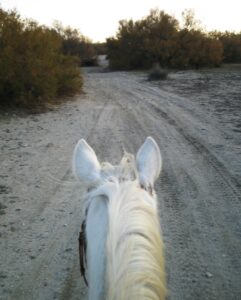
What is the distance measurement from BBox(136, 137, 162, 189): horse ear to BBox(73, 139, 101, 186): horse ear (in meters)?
0.22

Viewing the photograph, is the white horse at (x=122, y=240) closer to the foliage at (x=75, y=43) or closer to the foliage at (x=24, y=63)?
the foliage at (x=24, y=63)

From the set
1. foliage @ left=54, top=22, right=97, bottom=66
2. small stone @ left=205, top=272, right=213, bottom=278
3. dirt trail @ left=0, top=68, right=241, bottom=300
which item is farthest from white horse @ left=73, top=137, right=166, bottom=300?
foliage @ left=54, top=22, right=97, bottom=66

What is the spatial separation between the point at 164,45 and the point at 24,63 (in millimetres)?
18583

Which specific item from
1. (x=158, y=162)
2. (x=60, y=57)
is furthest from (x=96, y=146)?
(x=60, y=57)

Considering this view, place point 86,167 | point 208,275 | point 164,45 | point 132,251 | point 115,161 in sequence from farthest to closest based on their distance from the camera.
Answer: point 164,45, point 115,161, point 208,275, point 86,167, point 132,251

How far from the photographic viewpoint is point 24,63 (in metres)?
10.4

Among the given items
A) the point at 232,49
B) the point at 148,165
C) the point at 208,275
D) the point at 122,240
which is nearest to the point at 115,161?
the point at 208,275

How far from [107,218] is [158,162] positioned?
73 cm

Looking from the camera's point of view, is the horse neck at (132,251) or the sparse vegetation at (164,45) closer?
the horse neck at (132,251)

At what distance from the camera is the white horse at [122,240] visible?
1152 mm

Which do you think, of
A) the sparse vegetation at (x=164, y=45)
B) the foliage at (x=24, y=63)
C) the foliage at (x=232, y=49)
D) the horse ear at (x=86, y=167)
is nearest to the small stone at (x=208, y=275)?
the horse ear at (x=86, y=167)

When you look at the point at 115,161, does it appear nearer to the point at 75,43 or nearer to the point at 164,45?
A: the point at 164,45

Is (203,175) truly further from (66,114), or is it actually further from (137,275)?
(66,114)

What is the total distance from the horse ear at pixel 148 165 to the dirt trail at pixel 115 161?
76cm
